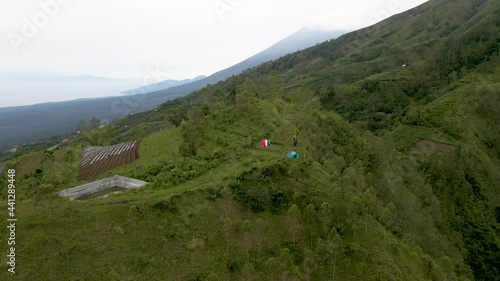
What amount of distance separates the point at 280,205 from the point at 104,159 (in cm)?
2837

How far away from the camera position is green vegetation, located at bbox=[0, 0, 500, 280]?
72.3 ft

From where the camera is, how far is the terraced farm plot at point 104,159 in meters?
41.6

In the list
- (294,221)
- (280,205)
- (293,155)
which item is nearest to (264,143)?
(293,155)

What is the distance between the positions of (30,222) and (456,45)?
387ft

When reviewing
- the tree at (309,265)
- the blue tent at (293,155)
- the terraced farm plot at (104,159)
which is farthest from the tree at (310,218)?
the terraced farm plot at (104,159)

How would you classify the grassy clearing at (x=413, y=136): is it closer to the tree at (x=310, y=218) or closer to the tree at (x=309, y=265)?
the tree at (x=310, y=218)

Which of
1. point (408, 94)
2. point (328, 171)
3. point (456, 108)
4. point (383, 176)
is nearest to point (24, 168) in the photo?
point (328, 171)

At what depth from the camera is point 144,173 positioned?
3528 cm

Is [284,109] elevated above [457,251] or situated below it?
above

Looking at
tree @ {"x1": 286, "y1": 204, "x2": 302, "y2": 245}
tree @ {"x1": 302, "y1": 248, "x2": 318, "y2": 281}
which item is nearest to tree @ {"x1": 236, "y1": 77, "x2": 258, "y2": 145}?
tree @ {"x1": 286, "y1": 204, "x2": 302, "y2": 245}

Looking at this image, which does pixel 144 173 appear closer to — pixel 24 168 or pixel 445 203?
pixel 24 168

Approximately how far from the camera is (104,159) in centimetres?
4619

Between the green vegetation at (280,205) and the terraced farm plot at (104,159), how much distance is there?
1475mm

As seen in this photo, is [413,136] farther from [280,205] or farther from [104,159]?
[104,159]
